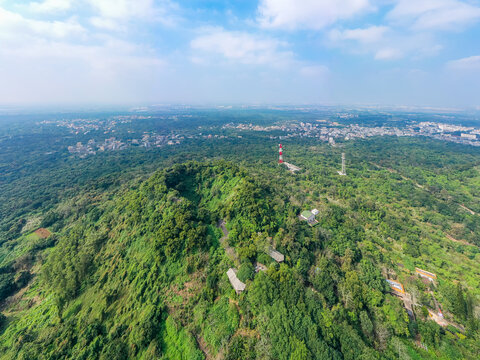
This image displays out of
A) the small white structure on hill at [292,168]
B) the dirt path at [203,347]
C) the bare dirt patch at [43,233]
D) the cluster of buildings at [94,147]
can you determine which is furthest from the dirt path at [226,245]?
the cluster of buildings at [94,147]

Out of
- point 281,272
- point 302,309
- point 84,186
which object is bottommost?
point 84,186

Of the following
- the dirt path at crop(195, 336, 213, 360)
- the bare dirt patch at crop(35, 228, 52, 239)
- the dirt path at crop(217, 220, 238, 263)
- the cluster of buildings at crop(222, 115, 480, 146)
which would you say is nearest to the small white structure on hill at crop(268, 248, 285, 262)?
the dirt path at crop(217, 220, 238, 263)

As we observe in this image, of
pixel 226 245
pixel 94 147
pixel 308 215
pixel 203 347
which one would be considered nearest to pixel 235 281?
pixel 226 245

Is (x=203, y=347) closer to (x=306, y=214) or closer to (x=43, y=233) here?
(x=306, y=214)

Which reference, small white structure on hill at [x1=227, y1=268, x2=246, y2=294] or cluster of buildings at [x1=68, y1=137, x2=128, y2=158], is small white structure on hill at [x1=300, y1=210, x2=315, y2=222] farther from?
cluster of buildings at [x1=68, y1=137, x2=128, y2=158]

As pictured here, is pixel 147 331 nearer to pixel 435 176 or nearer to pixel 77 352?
pixel 77 352

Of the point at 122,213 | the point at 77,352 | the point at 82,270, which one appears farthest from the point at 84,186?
the point at 77,352
